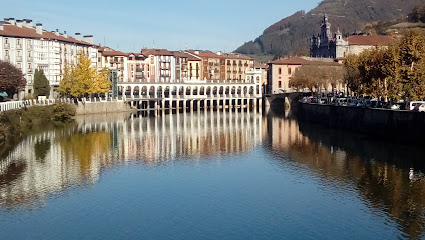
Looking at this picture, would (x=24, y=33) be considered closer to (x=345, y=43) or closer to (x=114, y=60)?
(x=114, y=60)

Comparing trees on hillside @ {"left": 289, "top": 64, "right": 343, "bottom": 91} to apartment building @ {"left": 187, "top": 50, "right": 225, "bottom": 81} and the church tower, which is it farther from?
the church tower

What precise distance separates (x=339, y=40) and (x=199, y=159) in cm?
9965

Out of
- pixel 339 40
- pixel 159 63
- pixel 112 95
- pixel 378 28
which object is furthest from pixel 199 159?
pixel 378 28

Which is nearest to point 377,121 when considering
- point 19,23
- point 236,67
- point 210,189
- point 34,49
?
point 210,189

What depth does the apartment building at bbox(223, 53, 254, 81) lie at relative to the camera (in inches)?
5438

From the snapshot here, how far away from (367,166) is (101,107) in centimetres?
6019

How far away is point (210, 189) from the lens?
3200cm

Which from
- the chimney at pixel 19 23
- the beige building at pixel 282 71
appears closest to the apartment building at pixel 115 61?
the chimney at pixel 19 23

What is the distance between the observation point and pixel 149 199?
29.7 metres

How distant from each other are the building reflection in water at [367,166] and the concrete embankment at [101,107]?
35320 mm

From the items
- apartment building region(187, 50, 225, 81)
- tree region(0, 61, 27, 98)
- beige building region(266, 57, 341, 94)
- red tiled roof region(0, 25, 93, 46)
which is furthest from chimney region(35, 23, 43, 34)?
beige building region(266, 57, 341, 94)

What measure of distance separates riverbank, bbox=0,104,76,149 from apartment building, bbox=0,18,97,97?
11.5 metres

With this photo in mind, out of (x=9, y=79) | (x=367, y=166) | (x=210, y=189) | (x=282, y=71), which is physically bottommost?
(x=210, y=189)

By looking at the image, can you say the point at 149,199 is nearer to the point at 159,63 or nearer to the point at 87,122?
the point at 87,122
